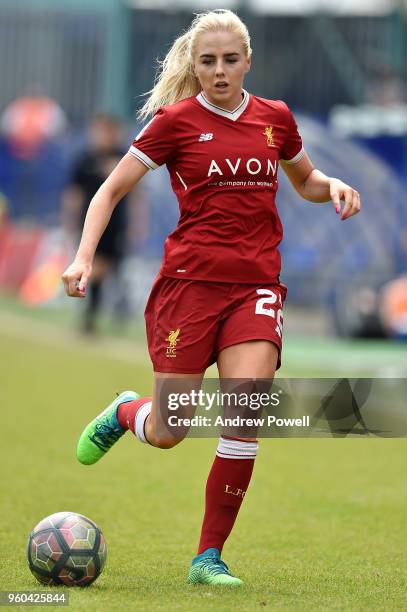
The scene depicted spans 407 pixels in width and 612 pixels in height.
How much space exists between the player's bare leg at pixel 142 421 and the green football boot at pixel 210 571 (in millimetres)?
510

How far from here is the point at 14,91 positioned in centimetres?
3659

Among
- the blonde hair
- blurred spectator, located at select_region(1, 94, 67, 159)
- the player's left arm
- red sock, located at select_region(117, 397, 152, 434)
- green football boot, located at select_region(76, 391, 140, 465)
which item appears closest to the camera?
the blonde hair

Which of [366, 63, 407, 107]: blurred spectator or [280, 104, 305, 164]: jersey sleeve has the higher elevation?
[280, 104, 305, 164]: jersey sleeve

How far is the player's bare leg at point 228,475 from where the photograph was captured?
6.19m

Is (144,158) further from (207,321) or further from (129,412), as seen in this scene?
(129,412)

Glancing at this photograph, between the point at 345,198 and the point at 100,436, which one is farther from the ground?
the point at 345,198

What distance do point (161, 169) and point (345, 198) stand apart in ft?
48.2

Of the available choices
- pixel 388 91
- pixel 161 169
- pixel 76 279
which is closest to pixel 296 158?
pixel 76 279

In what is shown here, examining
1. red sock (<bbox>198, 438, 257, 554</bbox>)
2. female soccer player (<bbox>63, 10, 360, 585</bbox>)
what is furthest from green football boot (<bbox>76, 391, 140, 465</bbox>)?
red sock (<bbox>198, 438, 257, 554</bbox>)

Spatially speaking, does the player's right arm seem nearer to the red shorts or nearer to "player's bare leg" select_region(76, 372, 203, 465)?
the red shorts

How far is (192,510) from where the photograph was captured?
8.50m

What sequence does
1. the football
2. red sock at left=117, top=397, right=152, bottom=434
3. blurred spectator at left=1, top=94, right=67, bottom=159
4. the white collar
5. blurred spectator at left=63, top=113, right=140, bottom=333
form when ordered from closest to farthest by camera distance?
the football < the white collar < red sock at left=117, top=397, right=152, bottom=434 < blurred spectator at left=63, top=113, right=140, bottom=333 < blurred spectator at left=1, top=94, right=67, bottom=159

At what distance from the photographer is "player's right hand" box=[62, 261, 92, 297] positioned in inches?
235

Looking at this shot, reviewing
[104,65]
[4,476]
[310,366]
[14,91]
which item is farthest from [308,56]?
[4,476]
